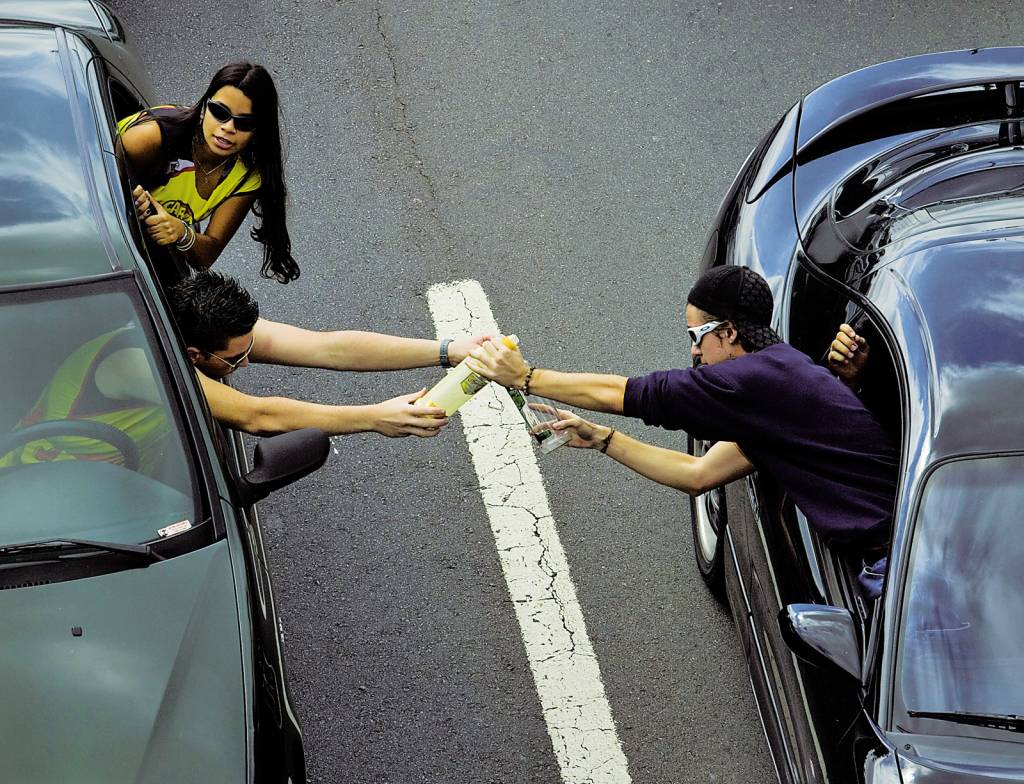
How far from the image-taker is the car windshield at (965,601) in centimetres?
278

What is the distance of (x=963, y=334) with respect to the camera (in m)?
3.18

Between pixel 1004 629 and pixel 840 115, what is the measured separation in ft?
7.06

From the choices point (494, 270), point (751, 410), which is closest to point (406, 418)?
point (751, 410)

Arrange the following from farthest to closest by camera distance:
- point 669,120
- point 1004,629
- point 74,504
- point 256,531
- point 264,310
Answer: point 669,120 → point 264,310 → point 256,531 → point 74,504 → point 1004,629

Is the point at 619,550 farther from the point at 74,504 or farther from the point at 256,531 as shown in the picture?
the point at 74,504

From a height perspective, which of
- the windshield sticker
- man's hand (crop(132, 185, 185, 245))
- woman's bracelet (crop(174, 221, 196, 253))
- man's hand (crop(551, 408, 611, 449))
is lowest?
man's hand (crop(551, 408, 611, 449))

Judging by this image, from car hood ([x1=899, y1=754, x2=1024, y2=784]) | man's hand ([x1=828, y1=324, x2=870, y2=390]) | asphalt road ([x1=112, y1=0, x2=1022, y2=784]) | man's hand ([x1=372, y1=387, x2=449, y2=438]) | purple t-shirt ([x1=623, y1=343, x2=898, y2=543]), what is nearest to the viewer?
car hood ([x1=899, y1=754, x2=1024, y2=784])

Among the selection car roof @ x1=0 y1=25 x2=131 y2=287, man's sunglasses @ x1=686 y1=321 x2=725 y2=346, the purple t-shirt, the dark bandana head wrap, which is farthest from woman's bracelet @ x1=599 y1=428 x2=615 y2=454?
car roof @ x1=0 y1=25 x2=131 y2=287

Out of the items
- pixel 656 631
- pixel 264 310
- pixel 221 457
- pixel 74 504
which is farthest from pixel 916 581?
pixel 264 310

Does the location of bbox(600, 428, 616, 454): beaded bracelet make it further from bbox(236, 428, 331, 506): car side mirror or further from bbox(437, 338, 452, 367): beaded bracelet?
bbox(236, 428, 331, 506): car side mirror

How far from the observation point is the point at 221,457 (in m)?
3.31

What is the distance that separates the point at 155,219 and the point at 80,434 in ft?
3.34

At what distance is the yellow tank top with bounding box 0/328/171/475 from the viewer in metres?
3.13

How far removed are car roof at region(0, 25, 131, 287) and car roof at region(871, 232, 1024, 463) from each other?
7.30 ft
